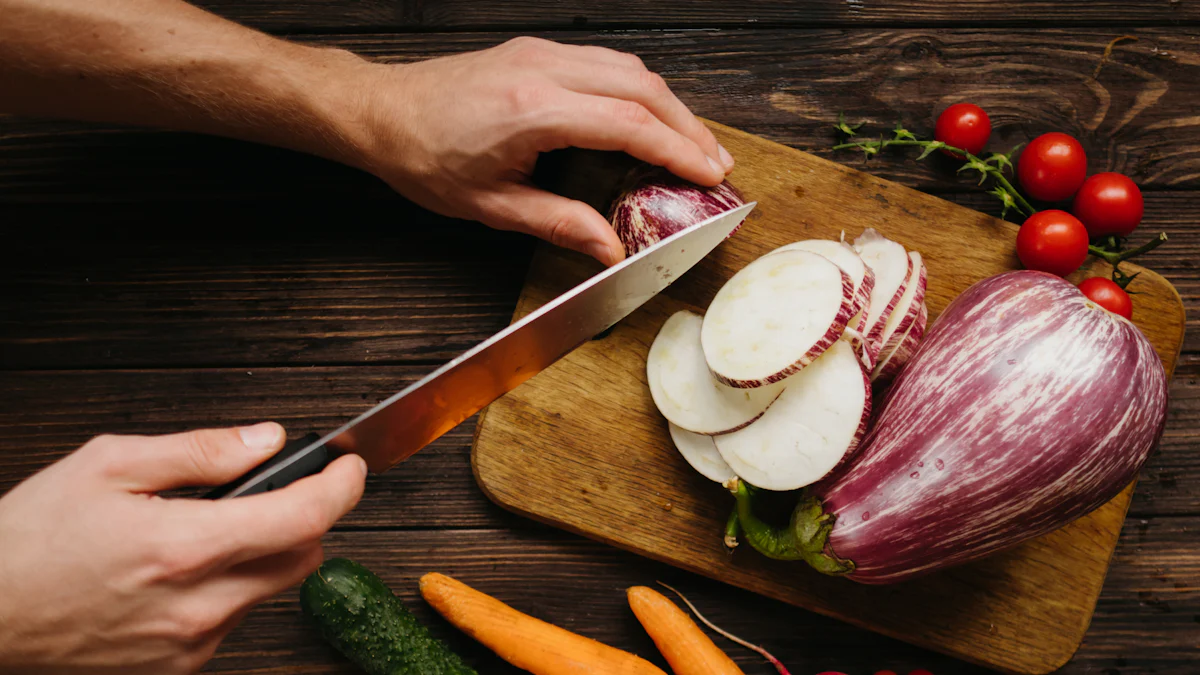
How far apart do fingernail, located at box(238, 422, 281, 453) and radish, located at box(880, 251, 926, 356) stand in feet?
3.88

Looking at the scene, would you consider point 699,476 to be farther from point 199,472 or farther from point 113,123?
point 113,123

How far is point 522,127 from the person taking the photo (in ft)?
4.75

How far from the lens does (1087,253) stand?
5.69 ft

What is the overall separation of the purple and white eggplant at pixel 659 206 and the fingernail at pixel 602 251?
0.06 metres

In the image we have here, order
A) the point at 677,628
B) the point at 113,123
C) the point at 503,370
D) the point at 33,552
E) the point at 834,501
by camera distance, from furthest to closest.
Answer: the point at 113,123 < the point at 677,628 < the point at 834,501 < the point at 503,370 < the point at 33,552

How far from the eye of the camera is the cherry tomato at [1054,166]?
1.74m

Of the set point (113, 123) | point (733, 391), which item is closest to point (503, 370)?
point (733, 391)

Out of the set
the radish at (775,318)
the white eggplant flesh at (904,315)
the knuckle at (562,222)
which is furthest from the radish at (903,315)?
the knuckle at (562,222)

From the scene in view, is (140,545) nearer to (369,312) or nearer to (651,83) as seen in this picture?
(369,312)

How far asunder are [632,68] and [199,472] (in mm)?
1109

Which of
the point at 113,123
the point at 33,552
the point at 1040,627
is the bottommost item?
the point at 1040,627

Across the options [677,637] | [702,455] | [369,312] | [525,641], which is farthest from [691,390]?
[369,312]

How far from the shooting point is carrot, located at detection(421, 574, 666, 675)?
5.53 feet

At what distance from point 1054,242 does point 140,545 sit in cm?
184
